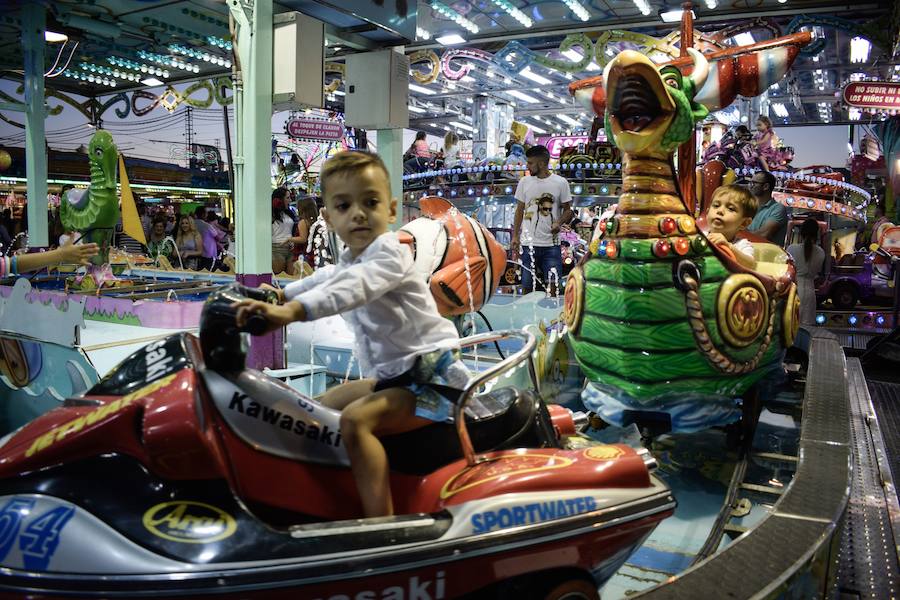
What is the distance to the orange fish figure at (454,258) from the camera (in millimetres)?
3854

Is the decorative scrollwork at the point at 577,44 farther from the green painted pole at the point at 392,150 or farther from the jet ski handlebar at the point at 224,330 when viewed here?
the jet ski handlebar at the point at 224,330

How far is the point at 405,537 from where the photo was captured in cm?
167

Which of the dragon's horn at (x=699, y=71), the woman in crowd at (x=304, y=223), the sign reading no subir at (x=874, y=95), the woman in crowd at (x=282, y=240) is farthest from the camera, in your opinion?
the sign reading no subir at (x=874, y=95)

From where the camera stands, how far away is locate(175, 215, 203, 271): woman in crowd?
1096 cm

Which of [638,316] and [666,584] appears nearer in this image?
[666,584]

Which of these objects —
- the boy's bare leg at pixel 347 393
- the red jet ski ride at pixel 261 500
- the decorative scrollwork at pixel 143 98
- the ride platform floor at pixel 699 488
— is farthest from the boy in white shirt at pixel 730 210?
the decorative scrollwork at pixel 143 98

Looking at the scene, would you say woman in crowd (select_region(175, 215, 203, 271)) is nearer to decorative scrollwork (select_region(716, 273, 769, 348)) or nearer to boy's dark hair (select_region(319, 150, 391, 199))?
decorative scrollwork (select_region(716, 273, 769, 348))

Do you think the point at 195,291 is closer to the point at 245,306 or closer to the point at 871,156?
the point at 245,306

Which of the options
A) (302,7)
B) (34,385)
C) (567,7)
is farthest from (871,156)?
(34,385)

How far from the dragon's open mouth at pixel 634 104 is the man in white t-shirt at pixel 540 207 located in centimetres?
271

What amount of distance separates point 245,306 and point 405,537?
64 cm

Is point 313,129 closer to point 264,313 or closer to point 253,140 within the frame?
point 253,140

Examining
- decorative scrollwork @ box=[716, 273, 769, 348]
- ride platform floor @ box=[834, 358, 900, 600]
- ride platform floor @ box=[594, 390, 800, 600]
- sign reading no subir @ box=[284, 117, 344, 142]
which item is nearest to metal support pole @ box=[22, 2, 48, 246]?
sign reading no subir @ box=[284, 117, 344, 142]

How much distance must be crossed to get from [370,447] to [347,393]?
0.30 meters
